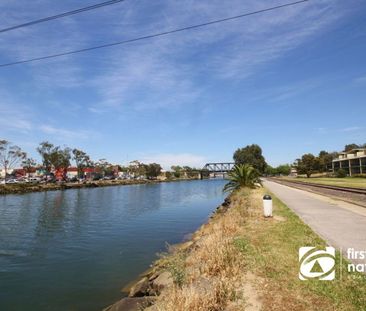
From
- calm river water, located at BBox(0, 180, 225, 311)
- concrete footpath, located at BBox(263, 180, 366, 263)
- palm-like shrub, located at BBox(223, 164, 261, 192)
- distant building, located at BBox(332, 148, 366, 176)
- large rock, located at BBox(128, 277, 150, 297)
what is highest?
distant building, located at BBox(332, 148, 366, 176)

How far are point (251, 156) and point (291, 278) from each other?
341 feet

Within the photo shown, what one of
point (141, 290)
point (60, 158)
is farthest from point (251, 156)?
point (141, 290)

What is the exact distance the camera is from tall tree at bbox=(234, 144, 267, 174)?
107787mm

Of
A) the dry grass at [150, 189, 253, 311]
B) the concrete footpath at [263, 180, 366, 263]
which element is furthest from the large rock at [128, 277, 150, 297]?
the concrete footpath at [263, 180, 366, 263]

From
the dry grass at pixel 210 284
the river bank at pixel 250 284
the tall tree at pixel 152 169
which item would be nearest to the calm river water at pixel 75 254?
the river bank at pixel 250 284

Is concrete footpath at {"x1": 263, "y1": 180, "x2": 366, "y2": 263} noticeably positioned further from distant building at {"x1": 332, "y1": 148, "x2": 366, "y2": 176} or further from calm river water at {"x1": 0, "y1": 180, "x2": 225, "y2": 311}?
distant building at {"x1": 332, "y1": 148, "x2": 366, "y2": 176}

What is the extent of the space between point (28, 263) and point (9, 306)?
518 centimetres

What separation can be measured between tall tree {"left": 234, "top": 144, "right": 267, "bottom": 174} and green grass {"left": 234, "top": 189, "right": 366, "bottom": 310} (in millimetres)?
98385

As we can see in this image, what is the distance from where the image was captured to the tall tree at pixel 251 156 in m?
108

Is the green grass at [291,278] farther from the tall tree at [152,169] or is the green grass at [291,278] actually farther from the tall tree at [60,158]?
the tall tree at [152,169]

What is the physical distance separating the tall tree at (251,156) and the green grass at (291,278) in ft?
323

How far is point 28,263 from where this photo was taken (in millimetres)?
15445

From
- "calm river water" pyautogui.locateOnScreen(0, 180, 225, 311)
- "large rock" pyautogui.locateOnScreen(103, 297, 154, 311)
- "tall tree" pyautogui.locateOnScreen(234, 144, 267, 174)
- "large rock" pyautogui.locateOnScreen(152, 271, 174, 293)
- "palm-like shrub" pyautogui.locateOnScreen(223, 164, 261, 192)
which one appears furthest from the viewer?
Result: "tall tree" pyautogui.locateOnScreen(234, 144, 267, 174)

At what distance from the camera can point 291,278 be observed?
6.50 meters
